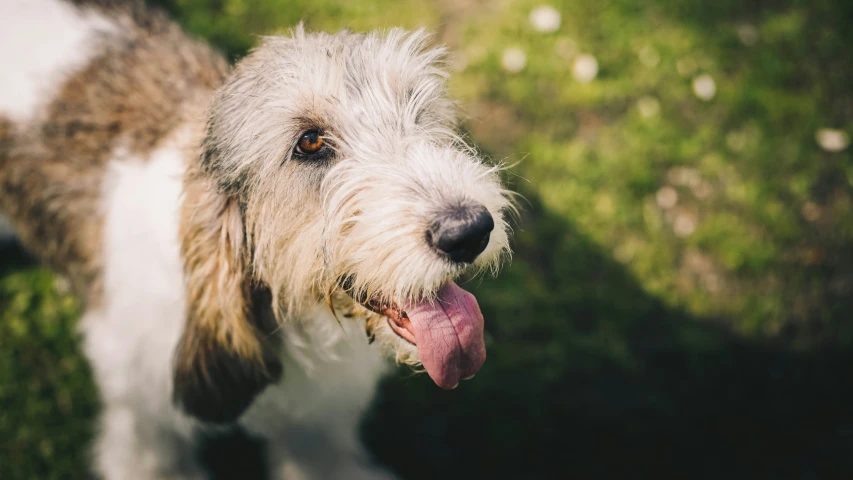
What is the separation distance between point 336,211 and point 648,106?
138 inches

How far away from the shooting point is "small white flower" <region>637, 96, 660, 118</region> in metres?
4.64

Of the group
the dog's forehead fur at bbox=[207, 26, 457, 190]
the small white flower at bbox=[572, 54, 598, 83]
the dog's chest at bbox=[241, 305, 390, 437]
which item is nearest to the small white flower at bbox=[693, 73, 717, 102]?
the small white flower at bbox=[572, 54, 598, 83]

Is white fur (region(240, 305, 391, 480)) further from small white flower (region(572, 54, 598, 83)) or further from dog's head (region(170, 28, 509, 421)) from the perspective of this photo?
small white flower (region(572, 54, 598, 83))

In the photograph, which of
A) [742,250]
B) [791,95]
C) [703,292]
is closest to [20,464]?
[703,292]

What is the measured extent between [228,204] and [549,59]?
3.43 m

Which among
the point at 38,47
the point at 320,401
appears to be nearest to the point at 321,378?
the point at 320,401

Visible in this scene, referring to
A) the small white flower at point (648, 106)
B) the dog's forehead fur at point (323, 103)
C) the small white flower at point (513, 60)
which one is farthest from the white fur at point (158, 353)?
the small white flower at point (648, 106)

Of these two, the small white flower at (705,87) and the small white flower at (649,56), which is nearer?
the small white flower at (705,87)

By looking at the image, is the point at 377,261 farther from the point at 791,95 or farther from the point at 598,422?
the point at 791,95

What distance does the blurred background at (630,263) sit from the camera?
11.2 ft

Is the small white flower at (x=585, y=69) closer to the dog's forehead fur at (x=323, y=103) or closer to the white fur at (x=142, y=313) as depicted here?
the dog's forehead fur at (x=323, y=103)

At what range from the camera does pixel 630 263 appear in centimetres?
405

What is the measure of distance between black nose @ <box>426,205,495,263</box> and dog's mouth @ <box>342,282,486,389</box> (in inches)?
10.1

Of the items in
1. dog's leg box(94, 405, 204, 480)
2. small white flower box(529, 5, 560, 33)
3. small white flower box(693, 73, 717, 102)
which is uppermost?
small white flower box(693, 73, 717, 102)
